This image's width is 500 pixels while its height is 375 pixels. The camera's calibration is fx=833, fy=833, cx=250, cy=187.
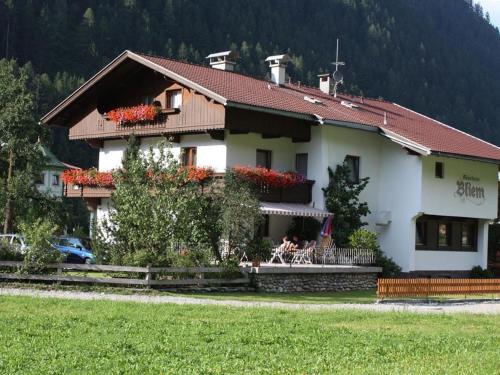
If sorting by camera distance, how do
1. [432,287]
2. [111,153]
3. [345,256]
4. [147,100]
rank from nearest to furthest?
[432,287] < [345,256] < [147,100] < [111,153]

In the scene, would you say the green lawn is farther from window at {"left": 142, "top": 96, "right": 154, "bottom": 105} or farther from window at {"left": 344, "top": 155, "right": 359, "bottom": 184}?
window at {"left": 142, "top": 96, "right": 154, "bottom": 105}

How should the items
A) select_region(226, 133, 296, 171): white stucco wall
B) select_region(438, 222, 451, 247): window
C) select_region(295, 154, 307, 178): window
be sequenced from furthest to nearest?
select_region(438, 222, 451, 247): window
select_region(295, 154, 307, 178): window
select_region(226, 133, 296, 171): white stucco wall

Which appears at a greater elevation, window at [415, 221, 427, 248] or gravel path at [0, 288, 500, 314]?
window at [415, 221, 427, 248]

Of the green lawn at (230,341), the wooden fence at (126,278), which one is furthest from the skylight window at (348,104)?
the green lawn at (230,341)

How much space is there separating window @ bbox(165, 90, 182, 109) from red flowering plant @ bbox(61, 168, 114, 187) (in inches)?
146

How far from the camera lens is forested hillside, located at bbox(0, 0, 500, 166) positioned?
325 feet

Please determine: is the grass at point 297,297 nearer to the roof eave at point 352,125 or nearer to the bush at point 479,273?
the roof eave at point 352,125

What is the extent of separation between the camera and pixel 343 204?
33406mm

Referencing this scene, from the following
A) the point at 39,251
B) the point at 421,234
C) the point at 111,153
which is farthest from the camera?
the point at 111,153

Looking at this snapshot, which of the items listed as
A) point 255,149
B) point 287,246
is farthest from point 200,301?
point 255,149

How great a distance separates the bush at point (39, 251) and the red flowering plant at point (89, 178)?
384 inches

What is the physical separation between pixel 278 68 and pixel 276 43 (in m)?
89.5

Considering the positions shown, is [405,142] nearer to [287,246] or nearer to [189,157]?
[287,246]

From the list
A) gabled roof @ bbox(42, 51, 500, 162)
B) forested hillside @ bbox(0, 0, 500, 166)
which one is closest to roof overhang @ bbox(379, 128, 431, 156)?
gabled roof @ bbox(42, 51, 500, 162)
